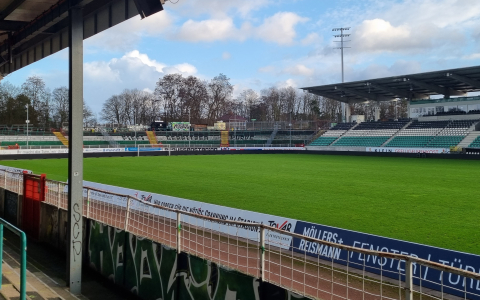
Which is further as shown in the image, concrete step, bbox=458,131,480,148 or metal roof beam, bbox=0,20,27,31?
concrete step, bbox=458,131,480,148

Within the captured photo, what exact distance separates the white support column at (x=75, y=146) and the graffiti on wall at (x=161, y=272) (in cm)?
55

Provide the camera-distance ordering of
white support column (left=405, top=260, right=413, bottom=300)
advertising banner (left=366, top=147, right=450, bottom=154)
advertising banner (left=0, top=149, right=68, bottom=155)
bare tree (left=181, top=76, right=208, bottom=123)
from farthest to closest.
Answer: bare tree (left=181, top=76, right=208, bottom=123) → advertising banner (left=0, top=149, right=68, bottom=155) → advertising banner (left=366, top=147, right=450, bottom=154) → white support column (left=405, top=260, right=413, bottom=300)

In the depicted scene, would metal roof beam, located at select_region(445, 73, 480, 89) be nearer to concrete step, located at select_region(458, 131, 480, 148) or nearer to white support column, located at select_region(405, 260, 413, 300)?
concrete step, located at select_region(458, 131, 480, 148)

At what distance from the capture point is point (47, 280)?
829cm

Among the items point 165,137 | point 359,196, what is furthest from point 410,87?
point 165,137

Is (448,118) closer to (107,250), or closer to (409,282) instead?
(107,250)

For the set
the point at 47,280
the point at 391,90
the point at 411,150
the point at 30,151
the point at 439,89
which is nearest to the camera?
the point at 47,280

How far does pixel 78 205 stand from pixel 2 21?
552cm

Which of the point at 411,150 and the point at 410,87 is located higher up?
the point at 410,87

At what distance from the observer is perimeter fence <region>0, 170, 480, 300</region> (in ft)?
17.2

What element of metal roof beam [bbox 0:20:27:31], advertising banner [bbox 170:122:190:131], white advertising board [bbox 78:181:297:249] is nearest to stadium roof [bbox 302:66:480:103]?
advertising banner [bbox 170:122:190:131]

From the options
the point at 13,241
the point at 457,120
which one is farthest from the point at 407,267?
the point at 457,120

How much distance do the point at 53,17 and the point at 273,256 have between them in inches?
265

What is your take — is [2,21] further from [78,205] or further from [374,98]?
[374,98]
